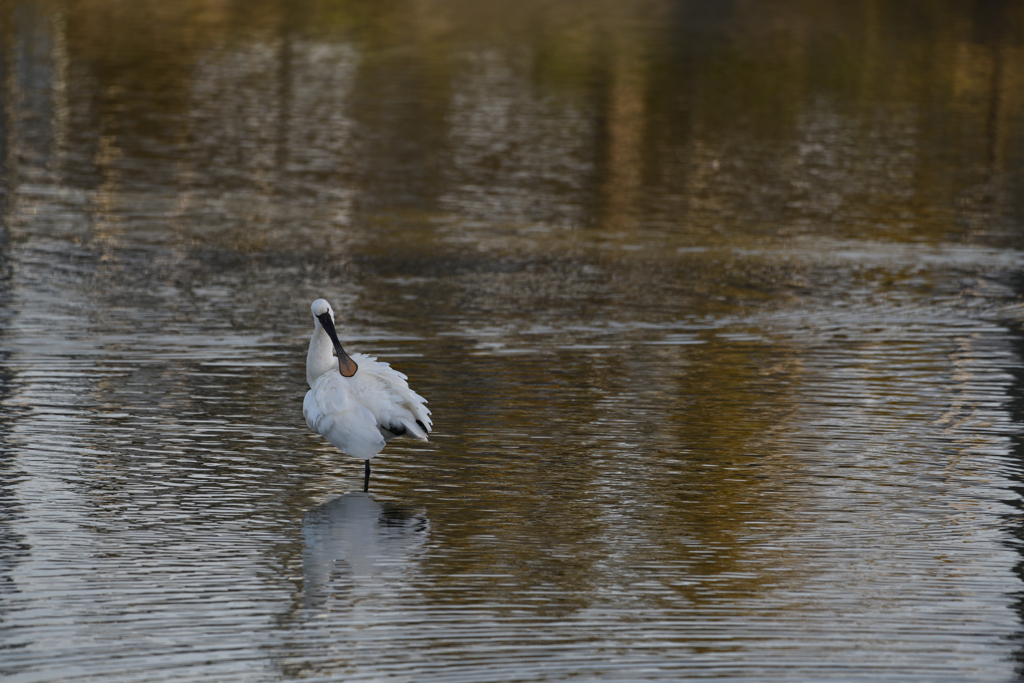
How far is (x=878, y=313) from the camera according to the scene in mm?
14336

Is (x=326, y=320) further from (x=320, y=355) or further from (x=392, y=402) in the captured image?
(x=392, y=402)

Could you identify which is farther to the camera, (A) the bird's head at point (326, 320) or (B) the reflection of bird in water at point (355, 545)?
(A) the bird's head at point (326, 320)

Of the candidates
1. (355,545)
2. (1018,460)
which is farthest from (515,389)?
(355,545)

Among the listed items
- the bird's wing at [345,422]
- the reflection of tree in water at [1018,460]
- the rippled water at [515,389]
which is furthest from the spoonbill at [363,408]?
the reflection of tree in water at [1018,460]

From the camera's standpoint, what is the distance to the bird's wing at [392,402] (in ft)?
29.5

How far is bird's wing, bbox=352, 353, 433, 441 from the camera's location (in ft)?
29.5

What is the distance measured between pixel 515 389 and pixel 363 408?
2643 mm

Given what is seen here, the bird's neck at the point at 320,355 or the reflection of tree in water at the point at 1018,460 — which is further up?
the bird's neck at the point at 320,355

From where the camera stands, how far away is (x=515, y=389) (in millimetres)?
11492

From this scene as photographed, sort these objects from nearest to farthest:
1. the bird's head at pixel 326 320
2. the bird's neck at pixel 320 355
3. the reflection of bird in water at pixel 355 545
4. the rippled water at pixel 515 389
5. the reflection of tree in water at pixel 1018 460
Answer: the rippled water at pixel 515 389
the reflection of tree in water at pixel 1018 460
the reflection of bird in water at pixel 355 545
the bird's head at pixel 326 320
the bird's neck at pixel 320 355

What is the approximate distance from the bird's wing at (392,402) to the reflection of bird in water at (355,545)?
0.43m

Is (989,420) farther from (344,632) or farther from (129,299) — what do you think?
(129,299)

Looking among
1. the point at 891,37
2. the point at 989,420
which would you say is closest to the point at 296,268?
the point at 989,420

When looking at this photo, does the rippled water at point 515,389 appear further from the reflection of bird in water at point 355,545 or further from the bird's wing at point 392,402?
the bird's wing at point 392,402
